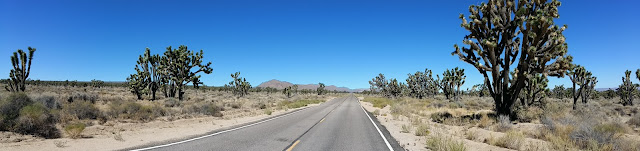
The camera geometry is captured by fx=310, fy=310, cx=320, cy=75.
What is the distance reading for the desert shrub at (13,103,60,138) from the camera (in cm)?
1060

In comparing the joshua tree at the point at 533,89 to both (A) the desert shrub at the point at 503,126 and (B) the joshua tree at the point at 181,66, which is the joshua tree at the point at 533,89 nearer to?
(A) the desert shrub at the point at 503,126

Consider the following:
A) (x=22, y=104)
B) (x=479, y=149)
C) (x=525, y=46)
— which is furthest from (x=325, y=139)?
(x=22, y=104)

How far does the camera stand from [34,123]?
1103 centimetres

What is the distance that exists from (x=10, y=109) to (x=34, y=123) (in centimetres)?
174

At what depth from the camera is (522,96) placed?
24.1 m

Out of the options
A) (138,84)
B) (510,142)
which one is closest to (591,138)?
(510,142)

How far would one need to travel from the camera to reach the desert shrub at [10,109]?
10453 millimetres

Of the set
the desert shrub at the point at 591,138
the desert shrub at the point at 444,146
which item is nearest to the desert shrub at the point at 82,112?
the desert shrub at the point at 444,146

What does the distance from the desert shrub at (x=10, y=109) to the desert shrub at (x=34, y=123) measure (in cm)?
18

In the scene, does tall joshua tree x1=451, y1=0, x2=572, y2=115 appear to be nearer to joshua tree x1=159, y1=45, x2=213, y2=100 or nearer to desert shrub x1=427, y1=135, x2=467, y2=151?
desert shrub x1=427, y1=135, x2=467, y2=151

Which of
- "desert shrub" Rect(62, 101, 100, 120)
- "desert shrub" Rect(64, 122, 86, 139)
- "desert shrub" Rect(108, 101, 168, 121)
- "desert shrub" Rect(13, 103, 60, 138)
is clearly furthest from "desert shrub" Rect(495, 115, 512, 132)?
"desert shrub" Rect(62, 101, 100, 120)

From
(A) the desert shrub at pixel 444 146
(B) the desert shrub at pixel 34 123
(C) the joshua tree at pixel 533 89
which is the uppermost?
(C) the joshua tree at pixel 533 89

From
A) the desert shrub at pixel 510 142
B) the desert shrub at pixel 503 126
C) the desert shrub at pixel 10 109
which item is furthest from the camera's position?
the desert shrub at pixel 503 126

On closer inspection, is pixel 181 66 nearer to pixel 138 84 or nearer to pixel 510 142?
pixel 138 84
